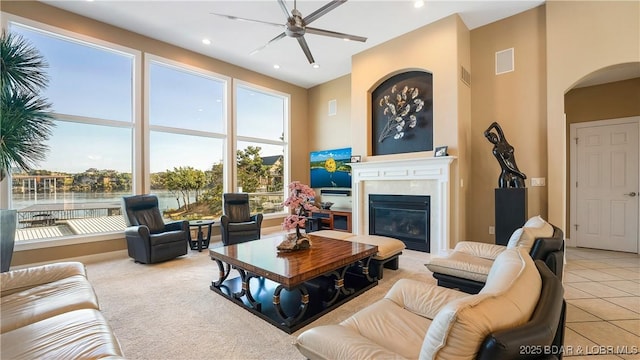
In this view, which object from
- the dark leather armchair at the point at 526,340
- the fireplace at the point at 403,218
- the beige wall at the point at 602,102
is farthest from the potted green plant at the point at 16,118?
the beige wall at the point at 602,102

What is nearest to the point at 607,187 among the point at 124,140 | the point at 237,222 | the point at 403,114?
the point at 403,114

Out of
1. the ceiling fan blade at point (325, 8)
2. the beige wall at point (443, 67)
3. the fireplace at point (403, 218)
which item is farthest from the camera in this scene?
the fireplace at point (403, 218)

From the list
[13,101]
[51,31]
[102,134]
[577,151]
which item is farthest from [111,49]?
[577,151]

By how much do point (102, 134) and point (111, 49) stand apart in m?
1.44

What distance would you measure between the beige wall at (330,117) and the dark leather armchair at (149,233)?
4039mm

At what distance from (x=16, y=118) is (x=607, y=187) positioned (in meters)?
8.71

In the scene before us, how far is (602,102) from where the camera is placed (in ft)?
15.6

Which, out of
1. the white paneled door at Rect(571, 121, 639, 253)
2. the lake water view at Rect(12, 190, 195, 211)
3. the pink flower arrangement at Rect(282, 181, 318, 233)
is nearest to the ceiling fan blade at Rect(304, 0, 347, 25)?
the pink flower arrangement at Rect(282, 181, 318, 233)

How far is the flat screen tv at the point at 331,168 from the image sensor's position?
647 cm

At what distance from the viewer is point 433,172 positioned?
443 centimetres

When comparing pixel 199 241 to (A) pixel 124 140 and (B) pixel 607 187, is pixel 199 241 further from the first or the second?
(B) pixel 607 187

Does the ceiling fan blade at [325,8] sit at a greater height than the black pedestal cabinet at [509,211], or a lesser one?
greater

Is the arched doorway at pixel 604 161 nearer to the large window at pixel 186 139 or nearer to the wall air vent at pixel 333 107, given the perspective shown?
the wall air vent at pixel 333 107

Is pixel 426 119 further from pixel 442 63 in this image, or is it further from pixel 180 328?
pixel 180 328
